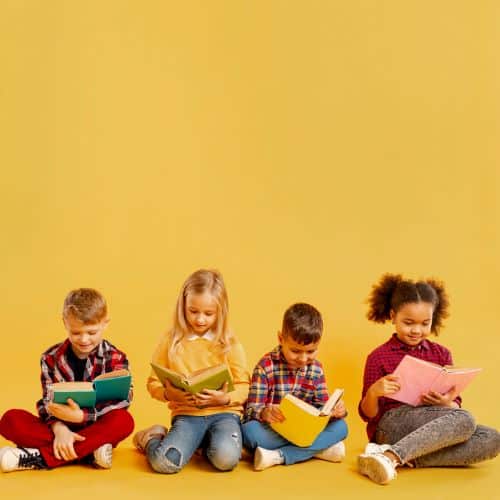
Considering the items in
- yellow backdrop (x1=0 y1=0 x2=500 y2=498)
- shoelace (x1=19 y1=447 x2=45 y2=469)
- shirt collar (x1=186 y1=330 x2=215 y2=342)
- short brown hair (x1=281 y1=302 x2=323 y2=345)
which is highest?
yellow backdrop (x1=0 y1=0 x2=500 y2=498)

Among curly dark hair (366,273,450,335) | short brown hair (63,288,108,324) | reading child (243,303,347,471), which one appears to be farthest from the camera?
curly dark hair (366,273,450,335)

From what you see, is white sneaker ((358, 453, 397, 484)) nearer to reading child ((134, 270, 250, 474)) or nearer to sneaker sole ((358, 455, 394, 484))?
sneaker sole ((358, 455, 394, 484))

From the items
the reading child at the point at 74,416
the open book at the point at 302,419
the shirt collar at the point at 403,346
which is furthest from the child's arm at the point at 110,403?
the shirt collar at the point at 403,346

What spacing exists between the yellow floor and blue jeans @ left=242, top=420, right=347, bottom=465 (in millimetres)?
52

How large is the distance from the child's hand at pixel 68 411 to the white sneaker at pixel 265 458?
0.82 metres

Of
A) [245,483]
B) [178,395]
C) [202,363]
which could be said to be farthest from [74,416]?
[245,483]

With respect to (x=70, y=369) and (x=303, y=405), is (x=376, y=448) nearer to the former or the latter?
(x=303, y=405)

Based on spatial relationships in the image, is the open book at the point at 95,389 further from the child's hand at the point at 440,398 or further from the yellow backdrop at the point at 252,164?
the child's hand at the point at 440,398

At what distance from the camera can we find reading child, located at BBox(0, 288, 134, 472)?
4121mm

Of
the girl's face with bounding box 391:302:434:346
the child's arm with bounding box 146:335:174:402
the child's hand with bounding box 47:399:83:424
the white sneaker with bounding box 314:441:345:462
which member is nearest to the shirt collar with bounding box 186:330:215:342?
the child's arm with bounding box 146:335:174:402

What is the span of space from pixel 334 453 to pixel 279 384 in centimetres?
42

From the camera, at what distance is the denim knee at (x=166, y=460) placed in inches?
163

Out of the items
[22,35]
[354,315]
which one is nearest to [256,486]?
[354,315]

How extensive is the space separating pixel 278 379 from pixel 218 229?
4.81ft
